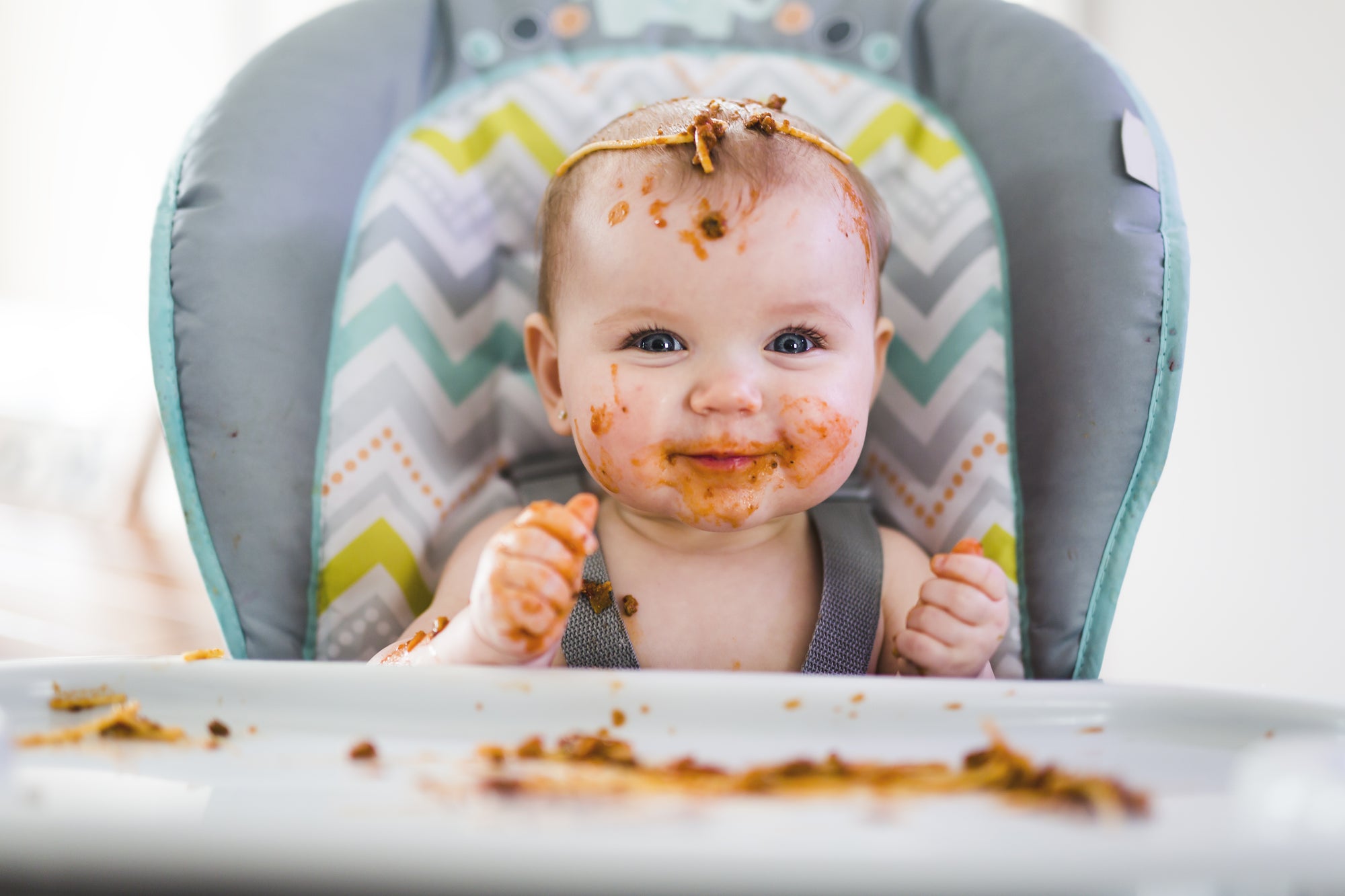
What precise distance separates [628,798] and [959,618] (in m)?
0.47

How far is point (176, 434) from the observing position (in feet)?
2.98

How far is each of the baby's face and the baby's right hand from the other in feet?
0.57

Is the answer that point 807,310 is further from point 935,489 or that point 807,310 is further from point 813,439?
point 935,489

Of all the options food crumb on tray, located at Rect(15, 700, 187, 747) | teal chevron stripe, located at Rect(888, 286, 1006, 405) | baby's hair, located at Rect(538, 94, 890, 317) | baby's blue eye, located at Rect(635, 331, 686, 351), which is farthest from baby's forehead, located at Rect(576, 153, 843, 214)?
food crumb on tray, located at Rect(15, 700, 187, 747)

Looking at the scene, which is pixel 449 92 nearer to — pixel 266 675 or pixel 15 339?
pixel 266 675

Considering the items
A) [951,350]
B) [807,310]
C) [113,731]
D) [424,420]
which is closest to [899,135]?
[951,350]

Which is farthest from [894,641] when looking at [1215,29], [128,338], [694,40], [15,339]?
[15,339]

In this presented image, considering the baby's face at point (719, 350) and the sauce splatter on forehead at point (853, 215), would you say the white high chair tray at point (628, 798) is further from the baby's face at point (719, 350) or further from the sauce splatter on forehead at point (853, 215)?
the sauce splatter on forehead at point (853, 215)

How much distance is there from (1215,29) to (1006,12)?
2.47 ft

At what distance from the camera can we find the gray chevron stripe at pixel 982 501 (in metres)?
0.97

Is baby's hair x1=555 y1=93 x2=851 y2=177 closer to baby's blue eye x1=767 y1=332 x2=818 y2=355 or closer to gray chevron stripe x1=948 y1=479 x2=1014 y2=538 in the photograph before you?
baby's blue eye x1=767 y1=332 x2=818 y2=355

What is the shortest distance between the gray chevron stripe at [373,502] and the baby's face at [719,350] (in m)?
0.22

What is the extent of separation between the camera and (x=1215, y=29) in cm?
159

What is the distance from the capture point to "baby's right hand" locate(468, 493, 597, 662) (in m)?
0.67
